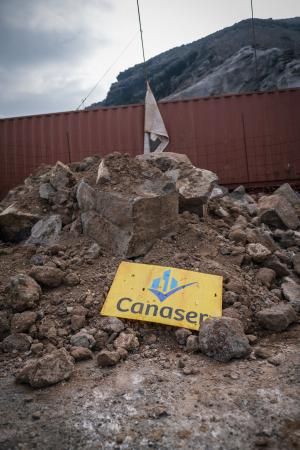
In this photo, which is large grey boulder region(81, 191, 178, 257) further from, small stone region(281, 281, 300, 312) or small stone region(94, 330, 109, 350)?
small stone region(281, 281, 300, 312)

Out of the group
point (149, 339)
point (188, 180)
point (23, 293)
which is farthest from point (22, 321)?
point (188, 180)

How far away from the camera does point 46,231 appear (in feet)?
12.2

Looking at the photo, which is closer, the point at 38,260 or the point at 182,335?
the point at 182,335

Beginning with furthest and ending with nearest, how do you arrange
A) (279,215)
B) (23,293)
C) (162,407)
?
1. (279,215)
2. (23,293)
3. (162,407)

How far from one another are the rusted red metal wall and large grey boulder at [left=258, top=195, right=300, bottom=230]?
2561 mm

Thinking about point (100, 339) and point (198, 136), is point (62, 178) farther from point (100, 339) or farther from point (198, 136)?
point (198, 136)

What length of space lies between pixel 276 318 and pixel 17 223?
2788 mm

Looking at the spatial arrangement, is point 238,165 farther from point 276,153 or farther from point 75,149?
point 75,149

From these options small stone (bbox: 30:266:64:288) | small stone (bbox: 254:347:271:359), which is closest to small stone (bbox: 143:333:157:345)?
small stone (bbox: 254:347:271:359)

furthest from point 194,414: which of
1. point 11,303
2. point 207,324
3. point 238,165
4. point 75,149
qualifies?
point 75,149

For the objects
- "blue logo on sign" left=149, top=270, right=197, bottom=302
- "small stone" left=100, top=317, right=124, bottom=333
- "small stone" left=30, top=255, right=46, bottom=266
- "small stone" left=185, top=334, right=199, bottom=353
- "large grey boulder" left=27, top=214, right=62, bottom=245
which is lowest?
"small stone" left=185, top=334, right=199, bottom=353

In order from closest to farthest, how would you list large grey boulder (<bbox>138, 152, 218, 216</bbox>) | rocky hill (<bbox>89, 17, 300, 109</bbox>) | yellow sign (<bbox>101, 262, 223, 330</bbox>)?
yellow sign (<bbox>101, 262, 223, 330</bbox>) < large grey boulder (<bbox>138, 152, 218, 216</bbox>) < rocky hill (<bbox>89, 17, 300, 109</bbox>)

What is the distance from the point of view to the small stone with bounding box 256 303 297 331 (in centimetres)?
260

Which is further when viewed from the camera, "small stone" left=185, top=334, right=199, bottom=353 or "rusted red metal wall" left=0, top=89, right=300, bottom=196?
"rusted red metal wall" left=0, top=89, right=300, bottom=196
